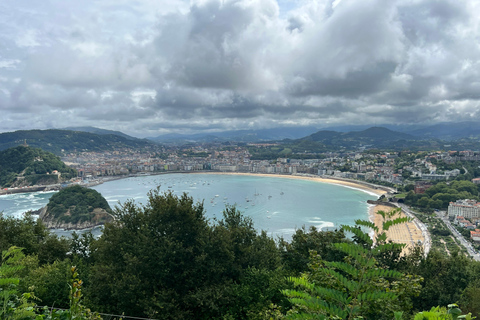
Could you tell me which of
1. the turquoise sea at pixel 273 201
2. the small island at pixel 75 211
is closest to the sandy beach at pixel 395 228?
the turquoise sea at pixel 273 201

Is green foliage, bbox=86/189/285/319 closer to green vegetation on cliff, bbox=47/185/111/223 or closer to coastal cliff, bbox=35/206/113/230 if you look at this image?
coastal cliff, bbox=35/206/113/230

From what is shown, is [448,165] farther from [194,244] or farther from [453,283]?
[194,244]

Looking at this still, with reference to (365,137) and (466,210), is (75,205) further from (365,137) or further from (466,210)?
(365,137)

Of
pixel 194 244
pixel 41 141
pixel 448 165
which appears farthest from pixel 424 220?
pixel 41 141

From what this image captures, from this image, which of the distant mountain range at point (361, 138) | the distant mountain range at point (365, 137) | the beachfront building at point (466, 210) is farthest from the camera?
the distant mountain range at point (365, 137)

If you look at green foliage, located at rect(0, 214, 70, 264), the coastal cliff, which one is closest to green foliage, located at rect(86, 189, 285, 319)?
green foliage, located at rect(0, 214, 70, 264)

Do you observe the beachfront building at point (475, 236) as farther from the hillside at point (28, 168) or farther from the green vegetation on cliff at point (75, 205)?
the hillside at point (28, 168)

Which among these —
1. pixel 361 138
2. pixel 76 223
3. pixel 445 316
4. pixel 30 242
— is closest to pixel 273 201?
pixel 76 223
